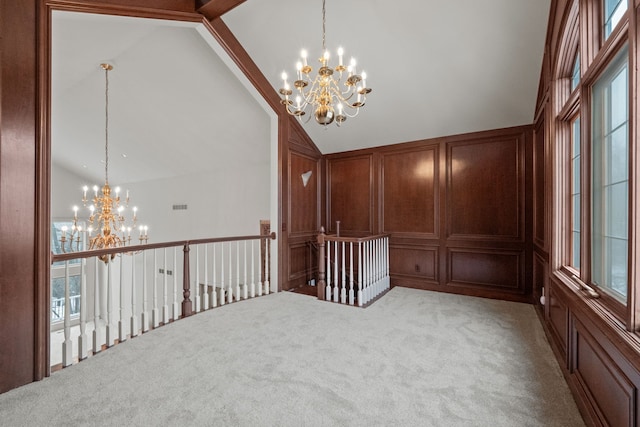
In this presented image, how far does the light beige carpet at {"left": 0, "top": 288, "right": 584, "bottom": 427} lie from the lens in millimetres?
1743

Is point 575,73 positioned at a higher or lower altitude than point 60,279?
higher

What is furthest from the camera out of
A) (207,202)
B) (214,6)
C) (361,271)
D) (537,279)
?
(207,202)

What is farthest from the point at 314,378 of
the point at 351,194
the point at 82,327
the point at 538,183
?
the point at 351,194

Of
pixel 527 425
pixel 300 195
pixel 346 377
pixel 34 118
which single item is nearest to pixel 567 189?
pixel 527 425

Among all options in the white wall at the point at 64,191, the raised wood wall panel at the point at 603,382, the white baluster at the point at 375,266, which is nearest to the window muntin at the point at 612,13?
the raised wood wall panel at the point at 603,382

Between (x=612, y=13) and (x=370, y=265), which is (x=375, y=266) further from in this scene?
(x=612, y=13)

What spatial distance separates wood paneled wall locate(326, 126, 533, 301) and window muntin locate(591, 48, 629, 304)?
98.3 inches

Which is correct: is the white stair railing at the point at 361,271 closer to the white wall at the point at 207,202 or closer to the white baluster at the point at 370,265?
the white baluster at the point at 370,265

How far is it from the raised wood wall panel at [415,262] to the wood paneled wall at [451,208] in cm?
2

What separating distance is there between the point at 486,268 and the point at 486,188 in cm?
121

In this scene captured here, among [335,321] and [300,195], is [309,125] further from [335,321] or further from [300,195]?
[335,321]

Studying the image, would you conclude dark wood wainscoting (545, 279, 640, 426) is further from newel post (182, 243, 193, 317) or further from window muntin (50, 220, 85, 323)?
window muntin (50, 220, 85, 323)

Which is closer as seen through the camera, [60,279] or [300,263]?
[300,263]

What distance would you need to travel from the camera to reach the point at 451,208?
15.2 feet
